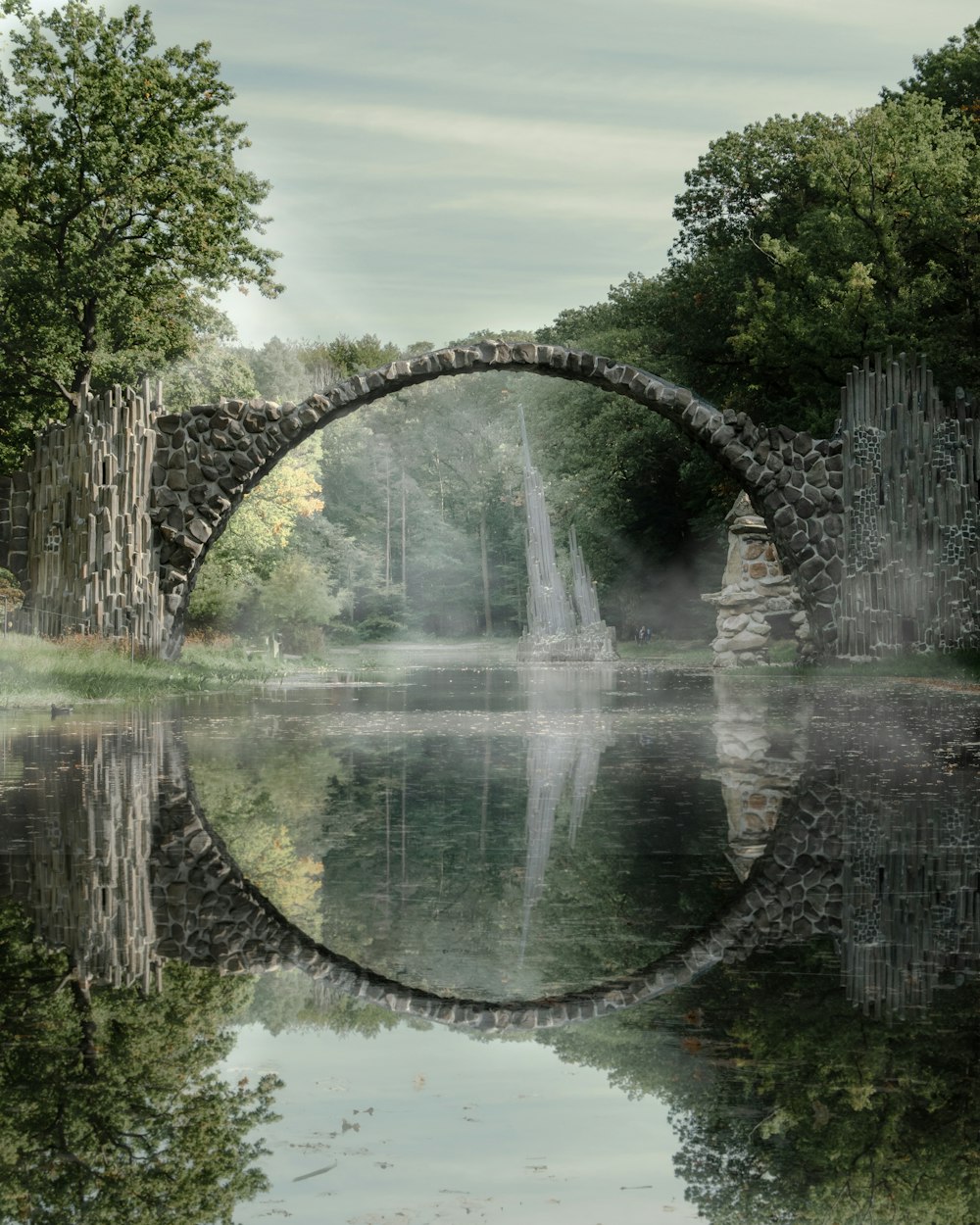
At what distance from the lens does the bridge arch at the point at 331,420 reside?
2759 centimetres

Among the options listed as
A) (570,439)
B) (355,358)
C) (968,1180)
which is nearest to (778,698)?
(968,1180)

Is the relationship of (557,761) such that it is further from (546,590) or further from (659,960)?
(546,590)

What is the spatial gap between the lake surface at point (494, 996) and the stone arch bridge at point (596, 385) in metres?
15.2

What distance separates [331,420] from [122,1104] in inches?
941

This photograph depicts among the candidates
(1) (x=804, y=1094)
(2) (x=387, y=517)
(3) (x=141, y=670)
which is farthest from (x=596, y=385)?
(2) (x=387, y=517)

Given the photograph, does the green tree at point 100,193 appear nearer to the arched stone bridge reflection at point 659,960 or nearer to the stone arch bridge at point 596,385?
the stone arch bridge at point 596,385

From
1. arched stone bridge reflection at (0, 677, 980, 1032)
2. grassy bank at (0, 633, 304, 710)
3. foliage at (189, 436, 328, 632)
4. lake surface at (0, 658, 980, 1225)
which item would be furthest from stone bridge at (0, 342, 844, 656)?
lake surface at (0, 658, 980, 1225)

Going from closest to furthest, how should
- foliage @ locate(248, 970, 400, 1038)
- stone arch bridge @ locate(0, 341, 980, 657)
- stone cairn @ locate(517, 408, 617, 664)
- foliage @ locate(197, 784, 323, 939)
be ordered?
foliage @ locate(248, 970, 400, 1038)
foliage @ locate(197, 784, 323, 939)
stone arch bridge @ locate(0, 341, 980, 657)
stone cairn @ locate(517, 408, 617, 664)

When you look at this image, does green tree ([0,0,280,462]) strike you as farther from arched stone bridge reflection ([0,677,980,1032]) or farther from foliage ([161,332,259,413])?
arched stone bridge reflection ([0,677,980,1032])

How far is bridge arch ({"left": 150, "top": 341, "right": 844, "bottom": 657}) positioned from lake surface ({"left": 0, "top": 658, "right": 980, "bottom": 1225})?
1542 cm

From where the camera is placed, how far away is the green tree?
1303 inches

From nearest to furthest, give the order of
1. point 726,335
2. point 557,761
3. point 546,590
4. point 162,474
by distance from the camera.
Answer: point 557,761 → point 162,474 → point 726,335 → point 546,590

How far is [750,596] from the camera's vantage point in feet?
133

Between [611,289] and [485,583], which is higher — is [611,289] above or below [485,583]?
above
